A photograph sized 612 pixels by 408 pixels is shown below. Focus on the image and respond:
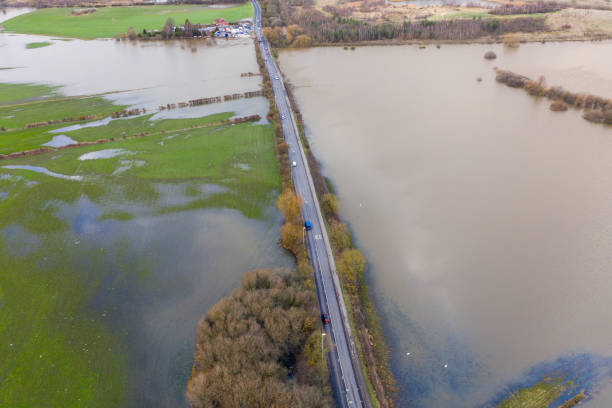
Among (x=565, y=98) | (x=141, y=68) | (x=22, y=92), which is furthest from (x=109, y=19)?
(x=565, y=98)

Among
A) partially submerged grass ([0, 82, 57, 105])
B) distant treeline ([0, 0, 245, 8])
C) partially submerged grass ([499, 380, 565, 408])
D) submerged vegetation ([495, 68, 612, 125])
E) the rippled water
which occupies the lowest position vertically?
partially submerged grass ([499, 380, 565, 408])

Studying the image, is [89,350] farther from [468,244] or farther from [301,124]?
[301,124]

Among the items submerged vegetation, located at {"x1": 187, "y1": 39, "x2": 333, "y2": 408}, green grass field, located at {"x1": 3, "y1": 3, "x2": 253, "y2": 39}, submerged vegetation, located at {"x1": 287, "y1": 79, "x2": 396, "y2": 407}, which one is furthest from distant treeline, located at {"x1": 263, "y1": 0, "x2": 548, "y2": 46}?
submerged vegetation, located at {"x1": 187, "y1": 39, "x2": 333, "y2": 408}

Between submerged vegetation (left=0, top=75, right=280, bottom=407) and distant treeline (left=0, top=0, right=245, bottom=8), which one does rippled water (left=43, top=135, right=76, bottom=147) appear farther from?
distant treeline (left=0, top=0, right=245, bottom=8)

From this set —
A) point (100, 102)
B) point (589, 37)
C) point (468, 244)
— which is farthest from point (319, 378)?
point (589, 37)

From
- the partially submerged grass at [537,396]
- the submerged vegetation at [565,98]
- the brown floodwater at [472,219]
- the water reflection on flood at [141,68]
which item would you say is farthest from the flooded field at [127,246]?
the submerged vegetation at [565,98]
